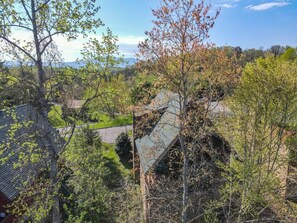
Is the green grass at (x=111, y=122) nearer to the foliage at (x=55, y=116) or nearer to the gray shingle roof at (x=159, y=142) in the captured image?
the foliage at (x=55, y=116)

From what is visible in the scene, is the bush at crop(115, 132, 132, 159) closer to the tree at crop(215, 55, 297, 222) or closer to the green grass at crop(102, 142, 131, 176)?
the green grass at crop(102, 142, 131, 176)

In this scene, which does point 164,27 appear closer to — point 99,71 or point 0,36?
point 99,71

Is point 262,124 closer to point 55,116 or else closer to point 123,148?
point 55,116

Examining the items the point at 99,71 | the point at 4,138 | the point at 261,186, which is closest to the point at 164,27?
the point at 99,71

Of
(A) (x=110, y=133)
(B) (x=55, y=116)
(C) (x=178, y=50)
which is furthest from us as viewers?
(A) (x=110, y=133)

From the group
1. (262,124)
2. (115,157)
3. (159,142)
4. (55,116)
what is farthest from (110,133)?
(262,124)

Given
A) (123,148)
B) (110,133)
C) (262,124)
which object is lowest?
(110,133)

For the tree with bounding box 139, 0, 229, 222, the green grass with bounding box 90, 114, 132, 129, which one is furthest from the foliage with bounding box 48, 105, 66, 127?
the green grass with bounding box 90, 114, 132, 129

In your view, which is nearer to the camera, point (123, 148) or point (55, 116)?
point (55, 116)

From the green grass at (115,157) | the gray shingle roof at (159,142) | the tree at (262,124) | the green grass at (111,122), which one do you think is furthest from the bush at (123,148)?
the tree at (262,124)

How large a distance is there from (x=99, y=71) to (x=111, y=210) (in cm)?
970

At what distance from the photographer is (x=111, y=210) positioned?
15.1 metres

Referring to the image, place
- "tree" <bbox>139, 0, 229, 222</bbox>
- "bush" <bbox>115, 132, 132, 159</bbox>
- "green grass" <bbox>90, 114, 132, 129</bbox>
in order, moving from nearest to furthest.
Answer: "tree" <bbox>139, 0, 229, 222</bbox> → "bush" <bbox>115, 132, 132, 159</bbox> → "green grass" <bbox>90, 114, 132, 129</bbox>

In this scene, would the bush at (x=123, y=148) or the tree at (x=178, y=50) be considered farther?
the bush at (x=123, y=148)
